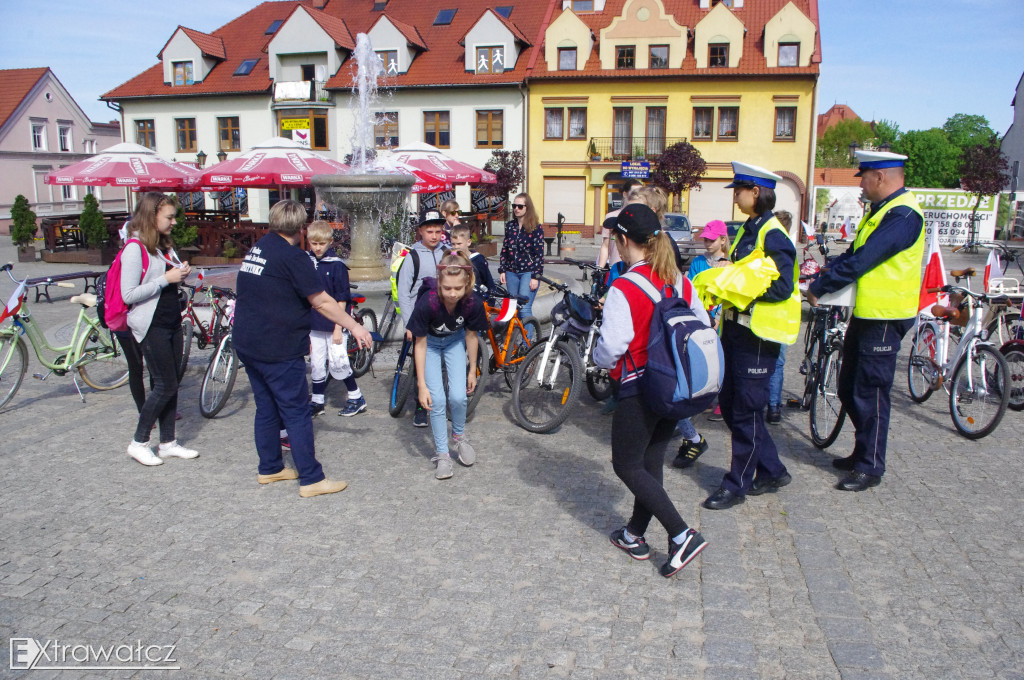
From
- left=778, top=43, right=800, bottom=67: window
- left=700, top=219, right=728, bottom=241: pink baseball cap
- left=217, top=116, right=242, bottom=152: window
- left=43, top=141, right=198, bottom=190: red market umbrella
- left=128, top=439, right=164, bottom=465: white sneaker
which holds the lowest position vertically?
left=128, top=439, right=164, bottom=465: white sneaker

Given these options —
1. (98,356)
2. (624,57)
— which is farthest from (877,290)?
(624,57)

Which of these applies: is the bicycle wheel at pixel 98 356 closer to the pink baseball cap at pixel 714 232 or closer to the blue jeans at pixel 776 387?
the pink baseball cap at pixel 714 232

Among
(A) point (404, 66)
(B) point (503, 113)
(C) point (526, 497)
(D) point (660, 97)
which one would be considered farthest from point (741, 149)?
(C) point (526, 497)

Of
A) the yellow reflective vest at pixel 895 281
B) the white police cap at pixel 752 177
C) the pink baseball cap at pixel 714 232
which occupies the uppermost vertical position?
the white police cap at pixel 752 177

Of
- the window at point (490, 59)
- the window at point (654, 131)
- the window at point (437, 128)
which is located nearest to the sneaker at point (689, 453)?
the window at point (654, 131)

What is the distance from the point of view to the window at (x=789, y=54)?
35.5 metres

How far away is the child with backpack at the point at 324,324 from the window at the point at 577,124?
33.0 meters

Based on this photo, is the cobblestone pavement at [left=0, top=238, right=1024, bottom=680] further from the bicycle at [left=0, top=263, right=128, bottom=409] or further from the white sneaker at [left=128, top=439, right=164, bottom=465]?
the bicycle at [left=0, top=263, right=128, bottom=409]

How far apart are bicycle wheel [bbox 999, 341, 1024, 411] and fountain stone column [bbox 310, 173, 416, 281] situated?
7.91 meters

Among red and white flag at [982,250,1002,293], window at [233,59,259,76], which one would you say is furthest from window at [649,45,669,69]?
red and white flag at [982,250,1002,293]

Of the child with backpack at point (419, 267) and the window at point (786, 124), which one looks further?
the window at point (786, 124)

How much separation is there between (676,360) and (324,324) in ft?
12.1

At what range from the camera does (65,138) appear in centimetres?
5038

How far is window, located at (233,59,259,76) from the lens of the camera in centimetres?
4169
